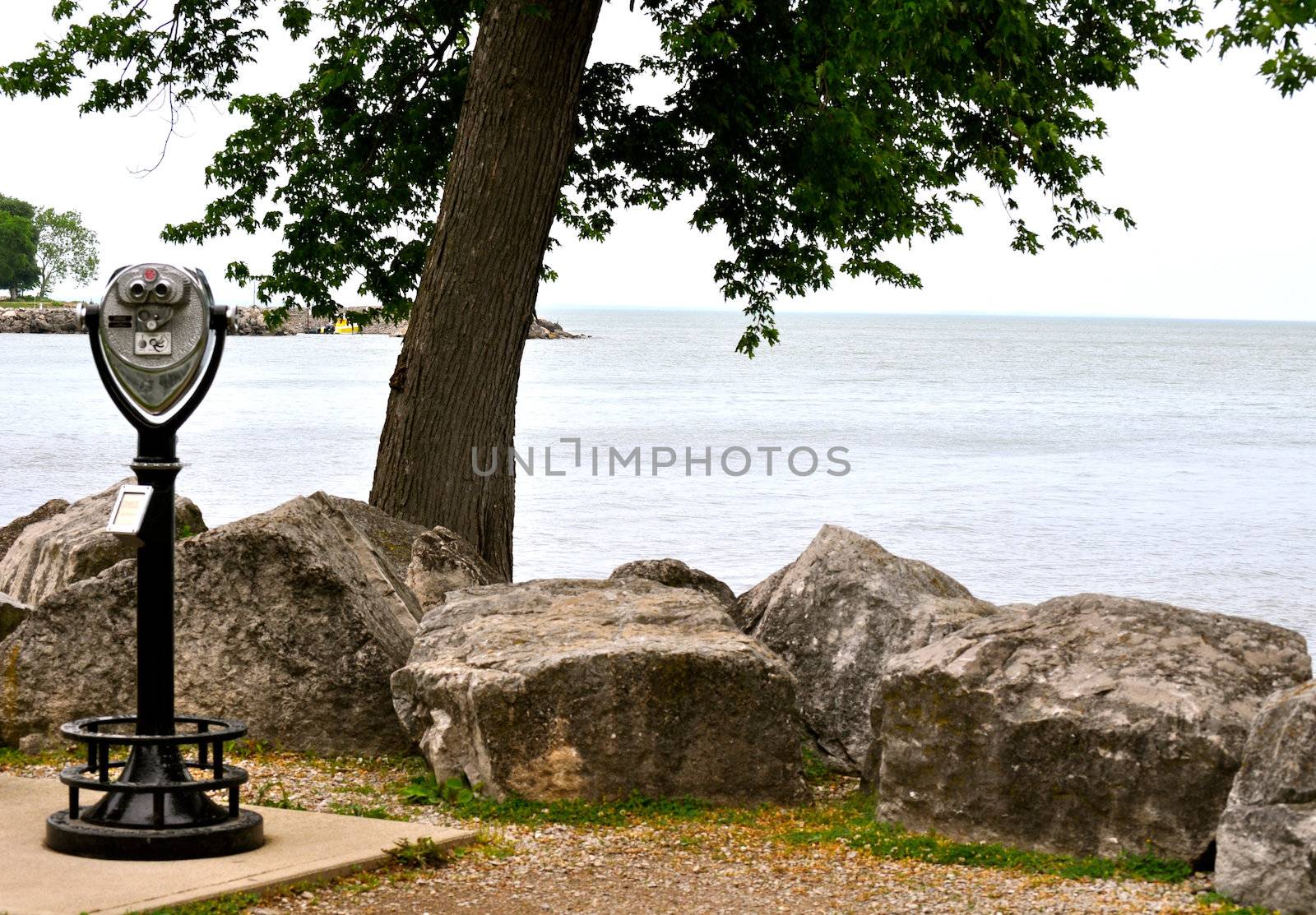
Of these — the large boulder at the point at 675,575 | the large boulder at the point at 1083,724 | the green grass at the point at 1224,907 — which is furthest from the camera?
the large boulder at the point at 675,575

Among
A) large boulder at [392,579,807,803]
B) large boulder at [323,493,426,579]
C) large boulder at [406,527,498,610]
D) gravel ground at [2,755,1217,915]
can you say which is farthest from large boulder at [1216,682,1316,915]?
large boulder at [323,493,426,579]

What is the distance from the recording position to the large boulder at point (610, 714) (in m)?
5.91

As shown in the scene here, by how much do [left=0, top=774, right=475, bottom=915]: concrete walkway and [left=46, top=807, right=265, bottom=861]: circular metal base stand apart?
37 millimetres

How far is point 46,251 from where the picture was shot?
411 ft

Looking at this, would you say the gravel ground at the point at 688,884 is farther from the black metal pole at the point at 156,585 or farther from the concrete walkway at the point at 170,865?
the black metal pole at the point at 156,585

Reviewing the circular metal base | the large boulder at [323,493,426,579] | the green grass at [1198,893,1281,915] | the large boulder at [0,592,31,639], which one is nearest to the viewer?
the green grass at [1198,893,1281,915]

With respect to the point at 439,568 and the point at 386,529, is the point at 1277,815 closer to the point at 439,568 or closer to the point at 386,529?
the point at 439,568

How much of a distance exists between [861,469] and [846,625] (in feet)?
82.4

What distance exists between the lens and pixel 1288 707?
4.77m

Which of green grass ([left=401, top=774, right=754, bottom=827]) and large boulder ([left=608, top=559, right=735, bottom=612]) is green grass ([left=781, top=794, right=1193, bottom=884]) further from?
large boulder ([left=608, top=559, right=735, bottom=612])

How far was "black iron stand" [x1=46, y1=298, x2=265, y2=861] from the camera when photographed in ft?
16.6

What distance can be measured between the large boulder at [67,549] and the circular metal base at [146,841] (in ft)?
Answer: 9.59

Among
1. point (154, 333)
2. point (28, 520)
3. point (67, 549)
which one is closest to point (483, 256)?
point (67, 549)

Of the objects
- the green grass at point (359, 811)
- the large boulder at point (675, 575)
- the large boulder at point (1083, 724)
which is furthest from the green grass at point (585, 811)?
the large boulder at point (675, 575)
